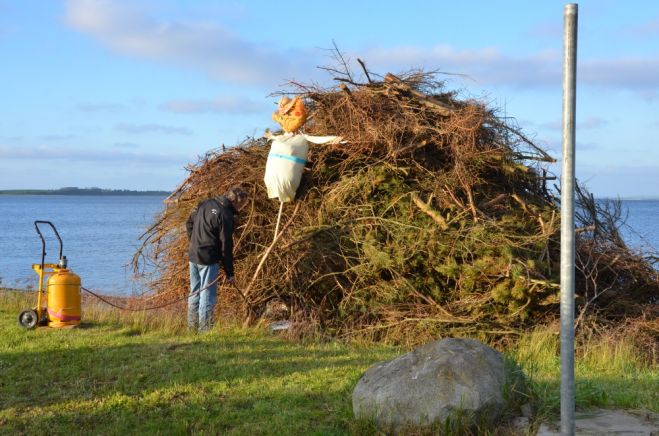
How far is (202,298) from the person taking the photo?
10.5 metres

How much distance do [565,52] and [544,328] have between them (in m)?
6.60

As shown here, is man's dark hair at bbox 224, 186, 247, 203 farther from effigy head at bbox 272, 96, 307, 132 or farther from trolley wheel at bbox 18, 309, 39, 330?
trolley wheel at bbox 18, 309, 39, 330

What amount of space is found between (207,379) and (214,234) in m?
3.47

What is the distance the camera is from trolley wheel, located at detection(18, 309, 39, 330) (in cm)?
1025

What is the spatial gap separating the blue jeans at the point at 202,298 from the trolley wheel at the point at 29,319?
2128 millimetres

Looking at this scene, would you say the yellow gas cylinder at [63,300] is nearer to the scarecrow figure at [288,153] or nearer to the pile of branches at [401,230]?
the pile of branches at [401,230]

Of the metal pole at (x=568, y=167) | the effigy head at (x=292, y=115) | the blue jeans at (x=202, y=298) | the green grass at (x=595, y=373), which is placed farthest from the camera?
the effigy head at (x=292, y=115)

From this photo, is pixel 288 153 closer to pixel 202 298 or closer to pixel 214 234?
pixel 214 234

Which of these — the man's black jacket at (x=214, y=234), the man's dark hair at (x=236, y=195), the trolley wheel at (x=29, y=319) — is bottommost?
the trolley wheel at (x=29, y=319)

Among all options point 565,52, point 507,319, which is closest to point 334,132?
point 507,319

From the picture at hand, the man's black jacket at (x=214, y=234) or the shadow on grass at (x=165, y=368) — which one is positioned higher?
the man's black jacket at (x=214, y=234)

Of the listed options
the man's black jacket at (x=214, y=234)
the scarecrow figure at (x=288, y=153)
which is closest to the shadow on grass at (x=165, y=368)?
the man's black jacket at (x=214, y=234)

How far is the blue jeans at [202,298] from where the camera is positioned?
1042 centimetres

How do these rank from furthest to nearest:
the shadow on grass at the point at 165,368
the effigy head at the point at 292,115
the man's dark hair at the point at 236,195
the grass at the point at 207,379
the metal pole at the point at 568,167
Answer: the effigy head at the point at 292,115 < the man's dark hair at the point at 236,195 < the shadow on grass at the point at 165,368 < the grass at the point at 207,379 < the metal pole at the point at 568,167
